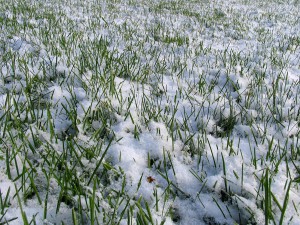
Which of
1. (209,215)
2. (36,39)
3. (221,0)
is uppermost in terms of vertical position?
(221,0)

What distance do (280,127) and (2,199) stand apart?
6.36ft

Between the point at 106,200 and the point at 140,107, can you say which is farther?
the point at 140,107

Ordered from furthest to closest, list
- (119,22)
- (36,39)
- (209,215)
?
1. (119,22)
2. (36,39)
3. (209,215)

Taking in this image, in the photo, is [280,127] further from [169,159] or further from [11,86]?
[11,86]

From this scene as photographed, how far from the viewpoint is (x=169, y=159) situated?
161 cm

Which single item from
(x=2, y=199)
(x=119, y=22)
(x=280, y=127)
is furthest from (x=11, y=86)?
(x=119, y=22)

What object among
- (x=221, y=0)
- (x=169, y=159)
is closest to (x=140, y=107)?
(x=169, y=159)

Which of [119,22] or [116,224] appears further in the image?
[119,22]

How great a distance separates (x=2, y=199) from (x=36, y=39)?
3.35 meters

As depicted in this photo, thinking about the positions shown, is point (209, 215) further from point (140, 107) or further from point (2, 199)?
point (140, 107)

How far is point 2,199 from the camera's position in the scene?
1.22 m

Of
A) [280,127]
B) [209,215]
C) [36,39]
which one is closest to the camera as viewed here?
[209,215]

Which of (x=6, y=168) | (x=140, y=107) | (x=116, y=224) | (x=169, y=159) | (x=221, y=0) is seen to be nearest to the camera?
(x=116, y=224)

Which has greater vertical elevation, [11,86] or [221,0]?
[221,0]
